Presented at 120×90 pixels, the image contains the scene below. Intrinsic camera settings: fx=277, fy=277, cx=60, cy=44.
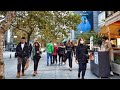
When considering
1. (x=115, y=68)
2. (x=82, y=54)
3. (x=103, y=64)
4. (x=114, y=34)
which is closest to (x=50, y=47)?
(x=114, y=34)

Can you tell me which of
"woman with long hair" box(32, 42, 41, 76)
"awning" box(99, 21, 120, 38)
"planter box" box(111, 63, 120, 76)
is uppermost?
"awning" box(99, 21, 120, 38)

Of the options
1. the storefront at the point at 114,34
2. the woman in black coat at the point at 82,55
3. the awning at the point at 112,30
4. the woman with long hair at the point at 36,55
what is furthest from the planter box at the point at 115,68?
the woman with long hair at the point at 36,55

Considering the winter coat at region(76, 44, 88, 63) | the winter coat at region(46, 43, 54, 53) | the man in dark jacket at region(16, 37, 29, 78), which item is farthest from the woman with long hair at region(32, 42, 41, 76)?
the winter coat at region(46, 43, 54, 53)

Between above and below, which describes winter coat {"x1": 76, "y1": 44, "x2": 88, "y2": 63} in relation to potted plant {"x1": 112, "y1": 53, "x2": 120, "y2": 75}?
above

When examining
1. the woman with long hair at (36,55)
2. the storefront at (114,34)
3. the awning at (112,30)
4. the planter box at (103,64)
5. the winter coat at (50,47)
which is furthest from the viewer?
the winter coat at (50,47)

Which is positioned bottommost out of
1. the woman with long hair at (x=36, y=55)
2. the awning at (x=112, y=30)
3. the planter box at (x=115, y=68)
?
the planter box at (x=115, y=68)

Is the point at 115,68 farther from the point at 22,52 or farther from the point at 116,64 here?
the point at 22,52

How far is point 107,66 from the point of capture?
11367 millimetres

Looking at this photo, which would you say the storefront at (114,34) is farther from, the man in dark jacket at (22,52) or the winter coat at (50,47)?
the winter coat at (50,47)

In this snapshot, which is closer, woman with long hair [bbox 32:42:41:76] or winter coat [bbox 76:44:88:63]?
winter coat [bbox 76:44:88:63]

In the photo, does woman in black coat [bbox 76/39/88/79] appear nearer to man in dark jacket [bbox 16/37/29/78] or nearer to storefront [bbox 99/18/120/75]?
storefront [bbox 99/18/120/75]
